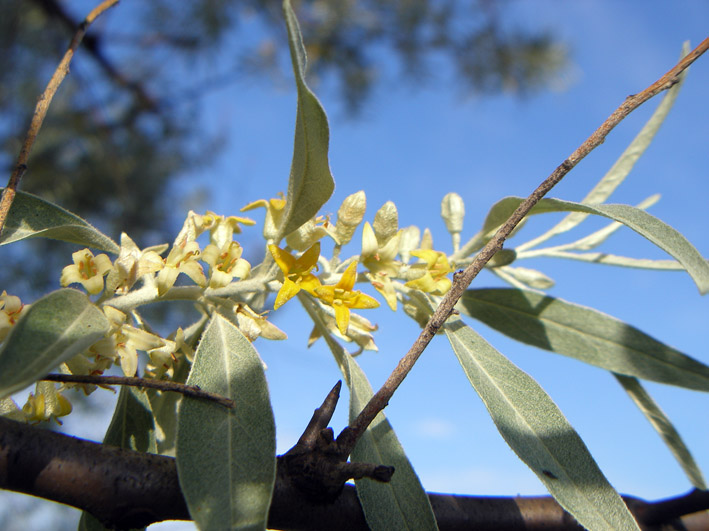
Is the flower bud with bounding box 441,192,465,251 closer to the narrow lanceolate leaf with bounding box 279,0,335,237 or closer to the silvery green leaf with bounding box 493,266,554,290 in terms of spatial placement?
the silvery green leaf with bounding box 493,266,554,290

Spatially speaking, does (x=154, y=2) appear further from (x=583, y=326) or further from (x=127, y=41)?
(x=583, y=326)

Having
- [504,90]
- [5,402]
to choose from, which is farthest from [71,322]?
[504,90]

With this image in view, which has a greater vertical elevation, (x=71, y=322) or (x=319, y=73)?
(x=319, y=73)

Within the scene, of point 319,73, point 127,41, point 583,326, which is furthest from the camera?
point 319,73

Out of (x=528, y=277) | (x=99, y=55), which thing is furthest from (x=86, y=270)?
(x=99, y=55)

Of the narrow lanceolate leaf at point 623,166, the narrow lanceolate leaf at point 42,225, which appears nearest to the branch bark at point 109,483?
the narrow lanceolate leaf at point 42,225

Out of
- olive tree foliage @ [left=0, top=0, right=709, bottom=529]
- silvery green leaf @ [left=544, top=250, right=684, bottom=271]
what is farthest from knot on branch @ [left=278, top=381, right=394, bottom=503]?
silvery green leaf @ [left=544, top=250, right=684, bottom=271]
